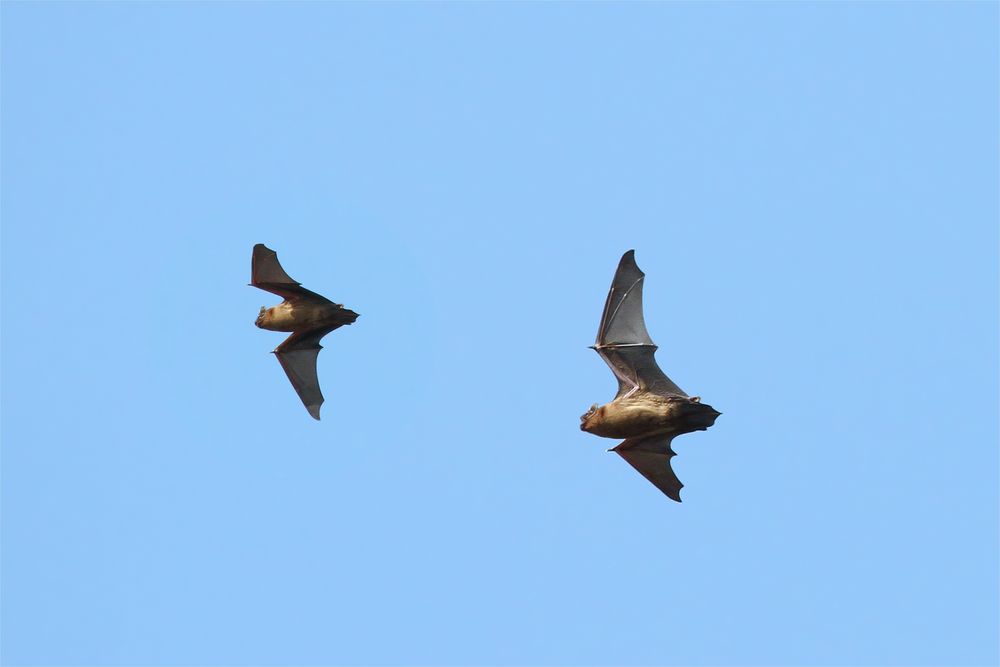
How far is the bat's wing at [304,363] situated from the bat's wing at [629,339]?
1341 cm

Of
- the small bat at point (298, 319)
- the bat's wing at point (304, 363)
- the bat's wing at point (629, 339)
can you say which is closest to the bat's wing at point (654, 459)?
the bat's wing at point (629, 339)

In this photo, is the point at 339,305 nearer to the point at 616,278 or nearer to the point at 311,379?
the point at 311,379

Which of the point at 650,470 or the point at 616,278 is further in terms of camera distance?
the point at 650,470

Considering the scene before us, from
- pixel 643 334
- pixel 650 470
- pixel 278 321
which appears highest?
pixel 278 321

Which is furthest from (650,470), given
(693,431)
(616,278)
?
(616,278)

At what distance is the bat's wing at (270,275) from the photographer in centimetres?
4544

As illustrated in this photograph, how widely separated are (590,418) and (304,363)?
1528 cm

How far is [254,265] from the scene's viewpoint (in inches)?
1796

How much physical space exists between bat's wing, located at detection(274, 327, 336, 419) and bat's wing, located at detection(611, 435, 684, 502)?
12964mm

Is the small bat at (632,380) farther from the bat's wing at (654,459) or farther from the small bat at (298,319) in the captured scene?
the small bat at (298,319)

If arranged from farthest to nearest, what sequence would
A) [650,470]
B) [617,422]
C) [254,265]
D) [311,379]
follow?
[311,379], [254,265], [650,470], [617,422]

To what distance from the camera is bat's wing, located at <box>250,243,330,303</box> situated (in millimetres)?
45438

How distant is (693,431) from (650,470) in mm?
3475

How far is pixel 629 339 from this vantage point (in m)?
39.0
